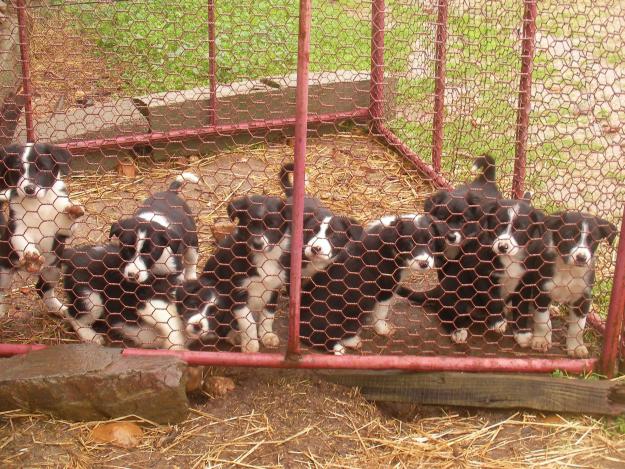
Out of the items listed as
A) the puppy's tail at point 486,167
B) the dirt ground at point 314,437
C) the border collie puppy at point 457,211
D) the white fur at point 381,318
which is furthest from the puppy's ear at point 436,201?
the dirt ground at point 314,437

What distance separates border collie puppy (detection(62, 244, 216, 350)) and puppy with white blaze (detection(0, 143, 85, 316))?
0.47ft

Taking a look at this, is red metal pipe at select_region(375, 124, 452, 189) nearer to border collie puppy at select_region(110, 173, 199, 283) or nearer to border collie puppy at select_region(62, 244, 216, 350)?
border collie puppy at select_region(110, 173, 199, 283)

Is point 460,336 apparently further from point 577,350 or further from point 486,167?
point 486,167

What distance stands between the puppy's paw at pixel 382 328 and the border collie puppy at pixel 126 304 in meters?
0.94

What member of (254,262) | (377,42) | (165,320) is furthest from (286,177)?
(377,42)

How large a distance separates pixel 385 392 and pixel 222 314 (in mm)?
961

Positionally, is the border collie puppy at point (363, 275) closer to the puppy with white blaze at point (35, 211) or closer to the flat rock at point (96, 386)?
the flat rock at point (96, 386)

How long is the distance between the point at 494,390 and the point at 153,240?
6.04ft

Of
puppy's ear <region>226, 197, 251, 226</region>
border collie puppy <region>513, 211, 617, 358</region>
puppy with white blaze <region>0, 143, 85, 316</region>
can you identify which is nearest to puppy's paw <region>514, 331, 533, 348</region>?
border collie puppy <region>513, 211, 617, 358</region>

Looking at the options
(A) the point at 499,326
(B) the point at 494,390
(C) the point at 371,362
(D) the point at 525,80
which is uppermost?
(D) the point at 525,80

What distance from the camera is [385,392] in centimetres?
407

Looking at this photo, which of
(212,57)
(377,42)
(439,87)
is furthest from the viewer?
(377,42)

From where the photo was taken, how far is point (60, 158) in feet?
14.1

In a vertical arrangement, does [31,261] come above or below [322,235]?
below
